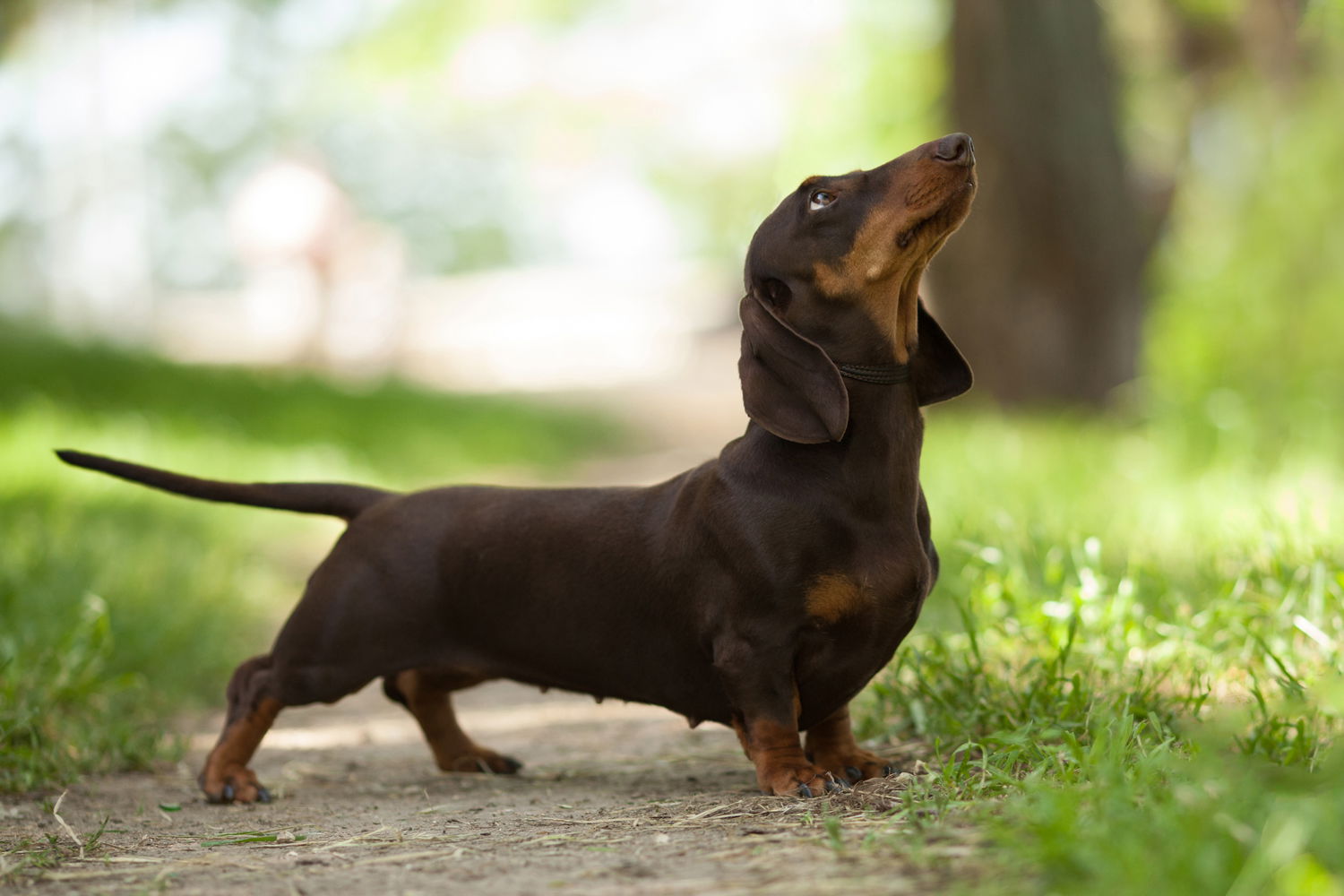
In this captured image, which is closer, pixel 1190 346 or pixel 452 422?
pixel 1190 346

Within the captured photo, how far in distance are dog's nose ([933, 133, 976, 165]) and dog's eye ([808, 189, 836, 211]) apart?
0.81 feet

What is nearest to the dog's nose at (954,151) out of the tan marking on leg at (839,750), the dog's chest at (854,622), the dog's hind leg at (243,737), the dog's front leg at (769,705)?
the dog's chest at (854,622)

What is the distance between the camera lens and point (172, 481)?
353 cm

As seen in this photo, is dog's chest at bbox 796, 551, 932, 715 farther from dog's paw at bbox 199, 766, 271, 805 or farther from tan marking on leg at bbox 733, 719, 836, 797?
dog's paw at bbox 199, 766, 271, 805

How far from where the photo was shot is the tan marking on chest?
2881 mm

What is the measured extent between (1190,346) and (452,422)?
18.8 feet

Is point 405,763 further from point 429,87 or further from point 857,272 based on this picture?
point 429,87

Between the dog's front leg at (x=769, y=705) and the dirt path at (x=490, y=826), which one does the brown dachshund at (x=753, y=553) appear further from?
the dirt path at (x=490, y=826)

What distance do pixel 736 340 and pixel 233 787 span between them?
19.1 meters

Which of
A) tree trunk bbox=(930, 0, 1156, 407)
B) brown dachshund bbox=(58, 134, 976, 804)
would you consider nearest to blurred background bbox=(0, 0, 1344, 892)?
tree trunk bbox=(930, 0, 1156, 407)

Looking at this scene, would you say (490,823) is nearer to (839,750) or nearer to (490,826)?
(490,826)

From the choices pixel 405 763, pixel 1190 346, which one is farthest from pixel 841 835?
pixel 1190 346

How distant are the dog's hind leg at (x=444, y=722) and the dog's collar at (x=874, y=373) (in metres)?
1.39

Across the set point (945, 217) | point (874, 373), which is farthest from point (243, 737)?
point (945, 217)
